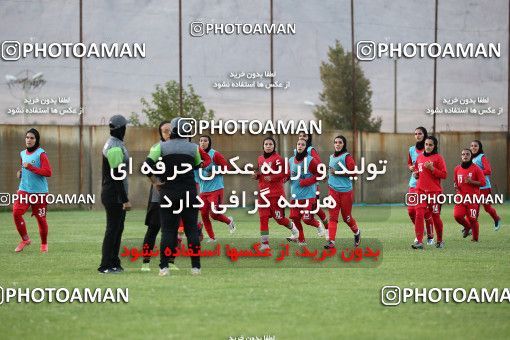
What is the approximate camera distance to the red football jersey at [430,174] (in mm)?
19438

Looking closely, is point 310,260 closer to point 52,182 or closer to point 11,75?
point 52,182

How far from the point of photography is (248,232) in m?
24.8

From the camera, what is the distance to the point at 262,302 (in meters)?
11.4

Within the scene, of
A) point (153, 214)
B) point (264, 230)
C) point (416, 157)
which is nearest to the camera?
point (153, 214)

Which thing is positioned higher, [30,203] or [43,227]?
[30,203]

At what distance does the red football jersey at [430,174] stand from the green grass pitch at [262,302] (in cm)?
123

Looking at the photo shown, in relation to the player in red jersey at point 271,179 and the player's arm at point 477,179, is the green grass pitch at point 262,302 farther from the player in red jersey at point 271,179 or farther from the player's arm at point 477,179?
the player's arm at point 477,179

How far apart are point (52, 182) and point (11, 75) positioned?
4.86 meters

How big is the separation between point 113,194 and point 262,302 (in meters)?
4.06

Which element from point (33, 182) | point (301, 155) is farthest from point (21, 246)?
point (301, 155)

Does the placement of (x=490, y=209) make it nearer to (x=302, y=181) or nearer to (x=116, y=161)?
(x=302, y=181)

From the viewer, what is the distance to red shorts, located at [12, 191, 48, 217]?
1853 cm

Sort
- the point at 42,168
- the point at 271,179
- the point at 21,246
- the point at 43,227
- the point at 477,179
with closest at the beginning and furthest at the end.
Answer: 1. the point at 42,168
2. the point at 43,227
3. the point at 21,246
4. the point at 271,179
5. the point at 477,179

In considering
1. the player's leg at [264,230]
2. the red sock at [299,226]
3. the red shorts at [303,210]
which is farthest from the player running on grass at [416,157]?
the player's leg at [264,230]
